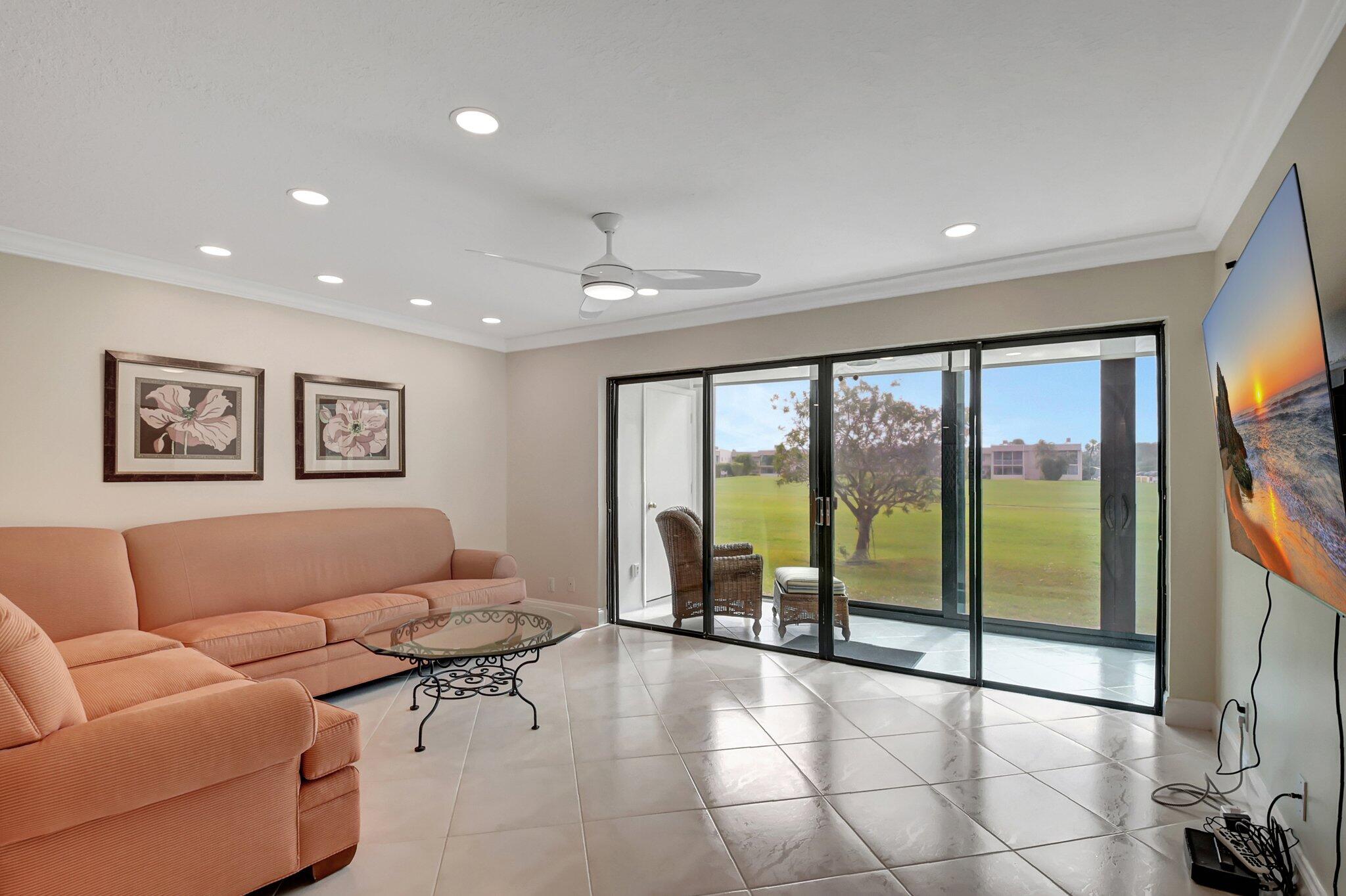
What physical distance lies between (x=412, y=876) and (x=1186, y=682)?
148 inches

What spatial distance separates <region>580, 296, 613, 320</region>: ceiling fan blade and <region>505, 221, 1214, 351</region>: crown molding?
166cm

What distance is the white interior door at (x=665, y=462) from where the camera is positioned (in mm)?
5297

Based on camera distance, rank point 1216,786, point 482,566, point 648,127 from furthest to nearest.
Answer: point 482,566 → point 1216,786 → point 648,127

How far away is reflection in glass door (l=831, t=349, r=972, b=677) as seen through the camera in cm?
414

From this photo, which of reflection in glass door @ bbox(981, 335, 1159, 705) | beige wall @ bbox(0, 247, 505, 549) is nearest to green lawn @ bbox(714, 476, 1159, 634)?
reflection in glass door @ bbox(981, 335, 1159, 705)

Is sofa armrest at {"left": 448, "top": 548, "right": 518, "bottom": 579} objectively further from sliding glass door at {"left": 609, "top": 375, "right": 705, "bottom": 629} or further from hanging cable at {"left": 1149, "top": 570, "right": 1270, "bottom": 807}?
hanging cable at {"left": 1149, "top": 570, "right": 1270, "bottom": 807}

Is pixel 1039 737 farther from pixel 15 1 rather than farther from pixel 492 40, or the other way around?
pixel 15 1

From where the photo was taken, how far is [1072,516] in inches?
150

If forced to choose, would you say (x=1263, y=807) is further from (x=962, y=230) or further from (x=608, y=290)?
(x=608, y=290)

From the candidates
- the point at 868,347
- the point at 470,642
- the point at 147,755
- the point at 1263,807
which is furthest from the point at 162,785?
the point at 868,347

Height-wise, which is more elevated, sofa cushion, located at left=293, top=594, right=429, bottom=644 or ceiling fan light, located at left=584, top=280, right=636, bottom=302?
ceiling fan light, located at left=584, top=280, right=636, bottom=302

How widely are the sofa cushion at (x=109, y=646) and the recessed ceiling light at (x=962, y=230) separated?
14.4 feet

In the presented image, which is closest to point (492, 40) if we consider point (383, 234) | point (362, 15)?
point (362, 15)

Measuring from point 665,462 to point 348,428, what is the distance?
2493mm
